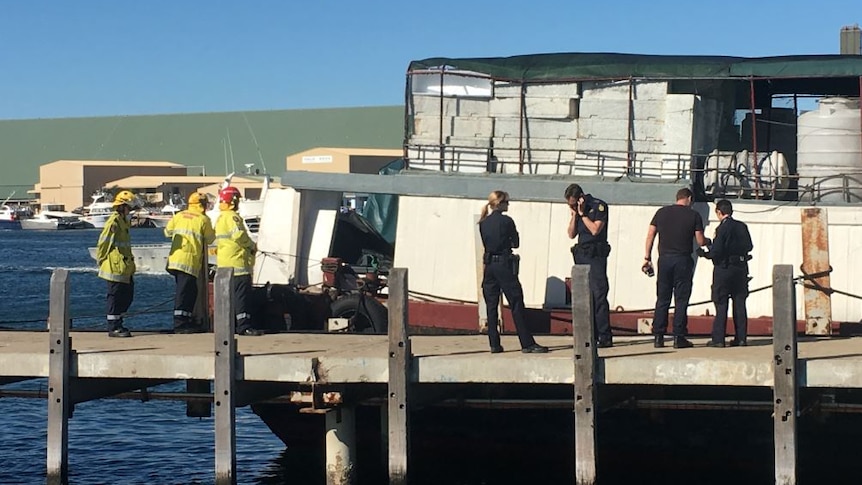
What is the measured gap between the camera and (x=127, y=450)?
61.7 feet

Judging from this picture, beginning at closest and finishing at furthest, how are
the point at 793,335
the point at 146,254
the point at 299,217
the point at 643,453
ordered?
1. the point at 793,335
2. the point at 643,453
3. the point at 299,217
4. the point at 146,254

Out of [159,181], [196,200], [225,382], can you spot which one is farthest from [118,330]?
[159,181]

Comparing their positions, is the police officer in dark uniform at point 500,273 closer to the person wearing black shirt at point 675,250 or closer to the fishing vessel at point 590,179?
the person wearing black shirt at point 675,250

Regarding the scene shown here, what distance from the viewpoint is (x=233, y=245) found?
1490cm

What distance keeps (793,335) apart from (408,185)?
6.39 meters

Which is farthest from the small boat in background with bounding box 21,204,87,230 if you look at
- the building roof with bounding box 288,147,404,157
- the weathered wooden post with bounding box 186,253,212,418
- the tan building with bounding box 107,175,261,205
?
the weathered wooden post with bounding box 186,253,212,418

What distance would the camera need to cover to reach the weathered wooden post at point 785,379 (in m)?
11.9

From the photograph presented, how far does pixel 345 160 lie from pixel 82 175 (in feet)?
88.9

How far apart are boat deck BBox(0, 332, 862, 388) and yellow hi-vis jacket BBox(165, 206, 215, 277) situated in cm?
118

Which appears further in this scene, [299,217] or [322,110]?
[322,110]

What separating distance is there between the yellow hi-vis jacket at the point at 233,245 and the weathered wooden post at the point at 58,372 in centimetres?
205

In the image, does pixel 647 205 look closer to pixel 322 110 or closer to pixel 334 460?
pixel 334 460

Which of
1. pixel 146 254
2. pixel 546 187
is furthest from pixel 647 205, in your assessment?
pixel 146 254

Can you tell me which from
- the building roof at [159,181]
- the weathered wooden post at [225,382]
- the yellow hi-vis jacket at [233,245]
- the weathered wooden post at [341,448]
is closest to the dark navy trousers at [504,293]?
the weathered wooden post at [341,448]
